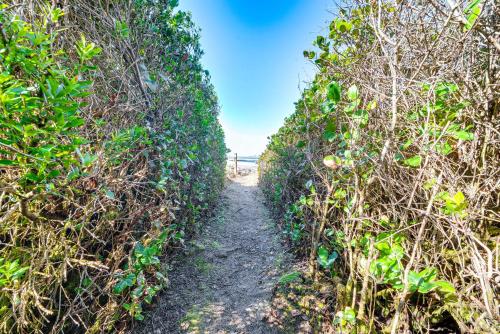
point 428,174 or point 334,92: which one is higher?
point 334,92

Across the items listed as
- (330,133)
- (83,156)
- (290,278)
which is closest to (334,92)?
(330,133)

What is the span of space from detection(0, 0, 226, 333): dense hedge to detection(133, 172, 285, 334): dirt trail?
0.36 m

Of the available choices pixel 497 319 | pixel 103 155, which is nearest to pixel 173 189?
pixel 103 155

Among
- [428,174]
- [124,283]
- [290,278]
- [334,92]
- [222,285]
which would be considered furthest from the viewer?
[222,285]

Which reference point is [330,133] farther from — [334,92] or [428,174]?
[428,174]

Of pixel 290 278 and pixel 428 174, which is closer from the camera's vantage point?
pixel 428 174

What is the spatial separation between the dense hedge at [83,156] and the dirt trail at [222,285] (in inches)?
14.0

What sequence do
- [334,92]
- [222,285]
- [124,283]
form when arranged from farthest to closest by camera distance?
1. [222,285]
2. [124,283]
3. [334,92]

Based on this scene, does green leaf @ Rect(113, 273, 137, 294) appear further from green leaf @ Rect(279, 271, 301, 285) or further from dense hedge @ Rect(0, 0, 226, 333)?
green leaf @ Rect(279, 271, 301, 285)

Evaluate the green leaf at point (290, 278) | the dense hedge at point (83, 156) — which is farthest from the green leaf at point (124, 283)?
the green leaf at point (290, 278)

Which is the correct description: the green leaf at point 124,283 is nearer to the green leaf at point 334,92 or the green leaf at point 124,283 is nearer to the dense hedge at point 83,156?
the dense hedge at point 83,156

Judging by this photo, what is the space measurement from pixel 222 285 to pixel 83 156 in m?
2.42

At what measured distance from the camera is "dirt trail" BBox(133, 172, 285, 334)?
2.24 m

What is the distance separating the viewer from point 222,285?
2963 millimetres
